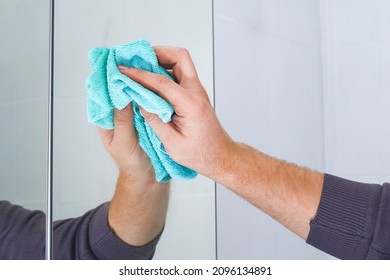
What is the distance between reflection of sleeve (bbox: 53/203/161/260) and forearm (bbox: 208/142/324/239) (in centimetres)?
19

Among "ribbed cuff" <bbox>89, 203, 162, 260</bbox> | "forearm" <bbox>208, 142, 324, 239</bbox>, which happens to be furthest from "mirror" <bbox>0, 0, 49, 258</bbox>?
"forearm" <bbox>208, 142, 324, 239</bbox>

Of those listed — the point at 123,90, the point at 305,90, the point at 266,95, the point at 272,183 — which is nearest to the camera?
the point at 123,90

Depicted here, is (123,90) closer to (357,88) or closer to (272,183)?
(272,183)

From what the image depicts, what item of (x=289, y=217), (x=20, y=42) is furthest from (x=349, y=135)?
(x=20, y=42)

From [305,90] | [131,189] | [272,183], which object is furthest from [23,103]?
[305,90]

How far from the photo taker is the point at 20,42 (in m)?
0.78

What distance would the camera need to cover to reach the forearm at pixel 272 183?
0.84m

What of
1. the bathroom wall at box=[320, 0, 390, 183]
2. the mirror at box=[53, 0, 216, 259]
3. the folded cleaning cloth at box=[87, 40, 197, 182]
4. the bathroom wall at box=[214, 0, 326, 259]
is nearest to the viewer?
the folded cleaning cloth at box=[87, 40, 197, 182]

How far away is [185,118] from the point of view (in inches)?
30.3

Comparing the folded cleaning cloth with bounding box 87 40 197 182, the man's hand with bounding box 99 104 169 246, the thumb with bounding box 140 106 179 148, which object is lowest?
the man's hand with bounding box 99 104 169 246

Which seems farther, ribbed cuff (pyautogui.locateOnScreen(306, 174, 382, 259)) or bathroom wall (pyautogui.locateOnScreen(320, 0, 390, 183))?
bathroom wall (pyautogui.locateOnScreen(320, 0, 390, 183))

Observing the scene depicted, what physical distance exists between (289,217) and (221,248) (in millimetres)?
558

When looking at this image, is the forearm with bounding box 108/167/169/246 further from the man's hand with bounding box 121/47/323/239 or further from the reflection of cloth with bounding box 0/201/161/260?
the man's hand with bounding box 121/47/323/239

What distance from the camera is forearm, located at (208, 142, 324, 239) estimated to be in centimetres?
84
